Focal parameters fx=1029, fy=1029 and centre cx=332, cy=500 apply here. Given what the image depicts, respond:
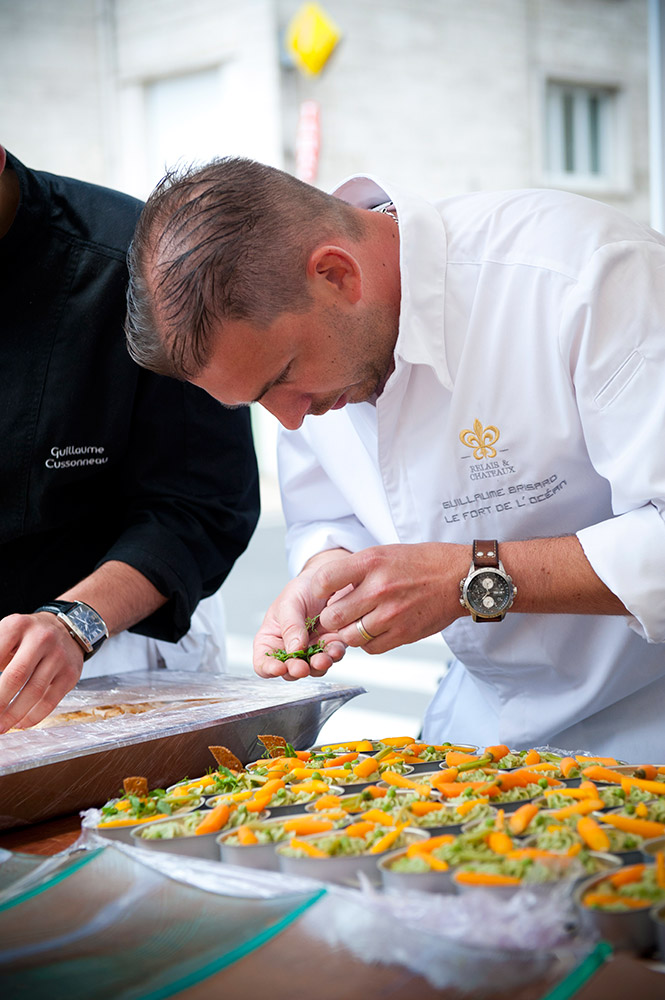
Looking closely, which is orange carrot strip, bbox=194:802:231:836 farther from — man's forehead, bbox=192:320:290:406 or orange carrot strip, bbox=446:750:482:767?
man's forehead, bbox=192:320:290:406

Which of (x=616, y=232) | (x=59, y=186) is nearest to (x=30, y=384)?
(x=59, y=186)

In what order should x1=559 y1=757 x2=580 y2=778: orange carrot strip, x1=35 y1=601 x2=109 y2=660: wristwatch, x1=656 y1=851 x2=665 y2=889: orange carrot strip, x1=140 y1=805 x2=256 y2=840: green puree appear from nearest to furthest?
x1=656 y1=851 x2=665 y2=889: orange carrot strip < x1=140 y1=805 x2=256 y2=840: green puree < x1=559 y1=757 x2=580 y2=778: orange carrot strip < x1=35 y1=601 x2=109 y2=660: wristwatch

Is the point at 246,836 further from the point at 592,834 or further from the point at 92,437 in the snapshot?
the point at 92,437

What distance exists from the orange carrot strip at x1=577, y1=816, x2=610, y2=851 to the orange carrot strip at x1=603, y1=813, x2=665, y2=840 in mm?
17

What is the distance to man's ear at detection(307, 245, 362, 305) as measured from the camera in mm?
1224

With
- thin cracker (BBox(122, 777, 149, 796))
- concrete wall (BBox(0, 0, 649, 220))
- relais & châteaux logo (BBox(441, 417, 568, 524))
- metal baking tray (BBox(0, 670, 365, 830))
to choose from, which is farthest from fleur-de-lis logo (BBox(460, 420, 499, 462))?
concrete wall (BBox(0, 0, 649, 220))

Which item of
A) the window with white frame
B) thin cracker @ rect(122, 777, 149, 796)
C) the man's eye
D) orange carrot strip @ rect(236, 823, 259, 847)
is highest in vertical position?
the window with white frame

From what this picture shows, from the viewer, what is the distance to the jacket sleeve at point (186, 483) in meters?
1.64

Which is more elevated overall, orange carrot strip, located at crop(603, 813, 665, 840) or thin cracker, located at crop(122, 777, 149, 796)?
orange carrot strip, located at crop(603, 813, 665, 840)

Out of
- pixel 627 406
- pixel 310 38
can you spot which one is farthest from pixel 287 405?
pixel 310 38

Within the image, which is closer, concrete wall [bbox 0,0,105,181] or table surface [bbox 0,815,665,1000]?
table surface [bbox 0,815,665,1000]

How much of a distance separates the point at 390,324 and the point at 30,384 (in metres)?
0.59

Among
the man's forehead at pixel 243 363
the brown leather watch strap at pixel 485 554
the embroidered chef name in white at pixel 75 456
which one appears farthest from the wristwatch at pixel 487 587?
the embroidered chef name in white at pixel 75 456

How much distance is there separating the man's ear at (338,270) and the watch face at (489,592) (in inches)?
14.9
